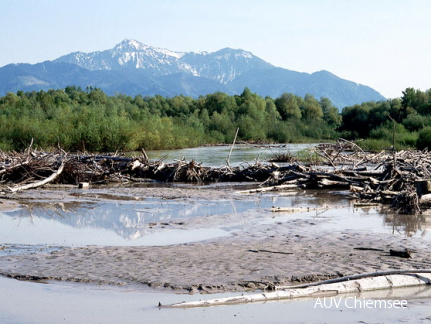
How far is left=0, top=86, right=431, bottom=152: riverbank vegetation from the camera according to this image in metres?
46.0

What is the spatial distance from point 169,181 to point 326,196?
22.8 ft

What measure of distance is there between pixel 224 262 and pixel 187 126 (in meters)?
63.2

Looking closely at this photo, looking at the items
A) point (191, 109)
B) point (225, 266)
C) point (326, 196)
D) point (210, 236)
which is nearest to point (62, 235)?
point (210, 236)

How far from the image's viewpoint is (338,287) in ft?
21.7

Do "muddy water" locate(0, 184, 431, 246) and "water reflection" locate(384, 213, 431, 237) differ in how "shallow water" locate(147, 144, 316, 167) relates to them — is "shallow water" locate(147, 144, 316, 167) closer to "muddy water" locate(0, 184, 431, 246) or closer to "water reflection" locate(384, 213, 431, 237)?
"muddy water" locate(0, 184, 431, 246)

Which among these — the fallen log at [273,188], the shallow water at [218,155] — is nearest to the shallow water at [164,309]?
the fallen log at [273,188]

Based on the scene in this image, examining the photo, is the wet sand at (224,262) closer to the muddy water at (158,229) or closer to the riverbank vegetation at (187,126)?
the muddy water at (158,229)

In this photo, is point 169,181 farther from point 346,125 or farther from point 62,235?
point 346,125

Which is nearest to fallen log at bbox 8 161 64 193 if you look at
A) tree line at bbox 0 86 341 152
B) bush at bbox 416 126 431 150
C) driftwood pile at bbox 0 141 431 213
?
driftwood pile at bbox 0 141 431 213

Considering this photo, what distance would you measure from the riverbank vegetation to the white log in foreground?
755 cm

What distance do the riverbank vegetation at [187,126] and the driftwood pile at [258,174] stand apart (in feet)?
4.07

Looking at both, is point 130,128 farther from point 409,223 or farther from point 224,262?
point 224,262

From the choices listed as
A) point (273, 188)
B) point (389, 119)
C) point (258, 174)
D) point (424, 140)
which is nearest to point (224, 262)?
point (273, 188)

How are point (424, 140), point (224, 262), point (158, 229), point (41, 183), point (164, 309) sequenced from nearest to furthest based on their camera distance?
point (164, 309) < point (224, 262) < point (158, 229) < point (41, 183) < point (424, 140)
